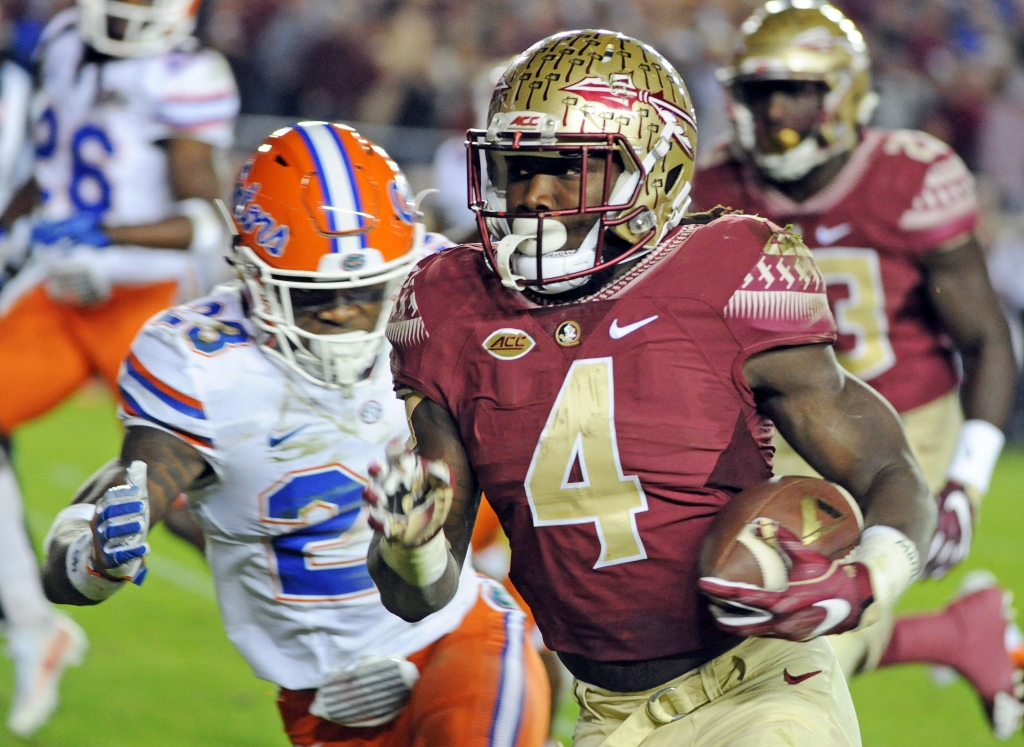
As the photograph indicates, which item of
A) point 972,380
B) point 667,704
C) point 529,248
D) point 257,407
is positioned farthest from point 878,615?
point 972,380

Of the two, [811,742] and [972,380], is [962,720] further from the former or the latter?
[811,742]

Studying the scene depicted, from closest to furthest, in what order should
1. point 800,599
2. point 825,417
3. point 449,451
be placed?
point 800,599 < point 825,417 < point 449,451

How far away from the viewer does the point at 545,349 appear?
7.79ft

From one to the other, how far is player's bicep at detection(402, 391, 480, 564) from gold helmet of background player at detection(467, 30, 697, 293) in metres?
0.25

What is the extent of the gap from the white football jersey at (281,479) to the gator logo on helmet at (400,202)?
0.34m

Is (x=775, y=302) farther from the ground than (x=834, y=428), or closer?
farther from the ground

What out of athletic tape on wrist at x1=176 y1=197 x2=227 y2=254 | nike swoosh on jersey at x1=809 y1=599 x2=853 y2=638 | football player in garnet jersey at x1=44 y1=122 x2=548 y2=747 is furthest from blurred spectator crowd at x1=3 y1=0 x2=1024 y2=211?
nike swoosh on jersey at x1=809 y1=599 x2=853 y2=638

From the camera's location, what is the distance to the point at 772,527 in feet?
6.95

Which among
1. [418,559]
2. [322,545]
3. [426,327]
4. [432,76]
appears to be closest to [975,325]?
[322,545]

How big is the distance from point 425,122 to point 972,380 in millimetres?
7749

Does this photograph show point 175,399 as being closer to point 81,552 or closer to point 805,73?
point 81,552

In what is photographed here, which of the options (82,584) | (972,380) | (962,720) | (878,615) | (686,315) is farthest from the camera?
(962,720)

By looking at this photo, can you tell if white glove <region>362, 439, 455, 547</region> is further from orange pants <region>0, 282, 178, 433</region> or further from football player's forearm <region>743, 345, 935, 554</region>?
orange pants <region>0, 282, 178, 433</region>

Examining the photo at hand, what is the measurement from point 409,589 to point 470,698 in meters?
0.60
